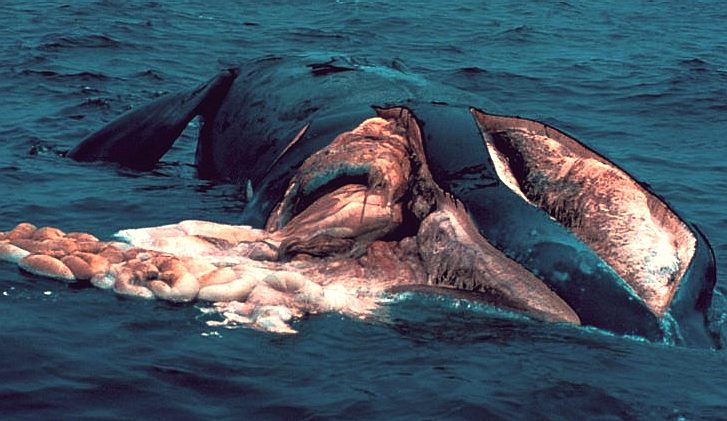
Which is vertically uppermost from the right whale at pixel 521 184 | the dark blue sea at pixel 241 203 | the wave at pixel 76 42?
the right whale at pixel 521 184

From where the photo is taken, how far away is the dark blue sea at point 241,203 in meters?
5.79

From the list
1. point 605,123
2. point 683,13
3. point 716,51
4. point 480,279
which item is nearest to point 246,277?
point 480,279

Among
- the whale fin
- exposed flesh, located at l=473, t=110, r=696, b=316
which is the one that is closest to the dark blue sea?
the whale fin

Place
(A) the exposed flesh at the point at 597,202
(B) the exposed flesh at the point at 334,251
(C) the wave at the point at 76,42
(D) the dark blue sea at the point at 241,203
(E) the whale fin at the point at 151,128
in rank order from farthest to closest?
(C) the wave at the point at 76,42 → (E) the whale fin at the point at 151,128 → (A) the exposed flesh at the point at 597,202 → (B) the exposed flesh at the point at 334,251 → (D) the dark blue sea at the point at 241,203

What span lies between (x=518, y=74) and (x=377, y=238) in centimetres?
1032

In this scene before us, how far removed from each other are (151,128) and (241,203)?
1.39m

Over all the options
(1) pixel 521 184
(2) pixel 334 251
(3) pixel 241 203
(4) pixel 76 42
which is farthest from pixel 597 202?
(4) pixel 76 42

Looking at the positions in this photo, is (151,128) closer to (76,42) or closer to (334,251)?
(334,251)

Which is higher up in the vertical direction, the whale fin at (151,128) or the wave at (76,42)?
the whale fin at (151,128)

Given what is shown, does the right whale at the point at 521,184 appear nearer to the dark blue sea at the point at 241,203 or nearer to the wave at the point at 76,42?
the dark blue sea at the point at 241,203

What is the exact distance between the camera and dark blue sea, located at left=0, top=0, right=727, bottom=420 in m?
5.79

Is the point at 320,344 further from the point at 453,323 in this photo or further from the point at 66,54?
the point at 66,54

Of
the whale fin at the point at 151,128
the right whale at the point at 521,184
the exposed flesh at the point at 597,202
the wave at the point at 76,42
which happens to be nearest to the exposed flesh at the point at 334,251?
the right whale at the point at 521,184

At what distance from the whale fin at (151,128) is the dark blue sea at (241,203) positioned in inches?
7.2
